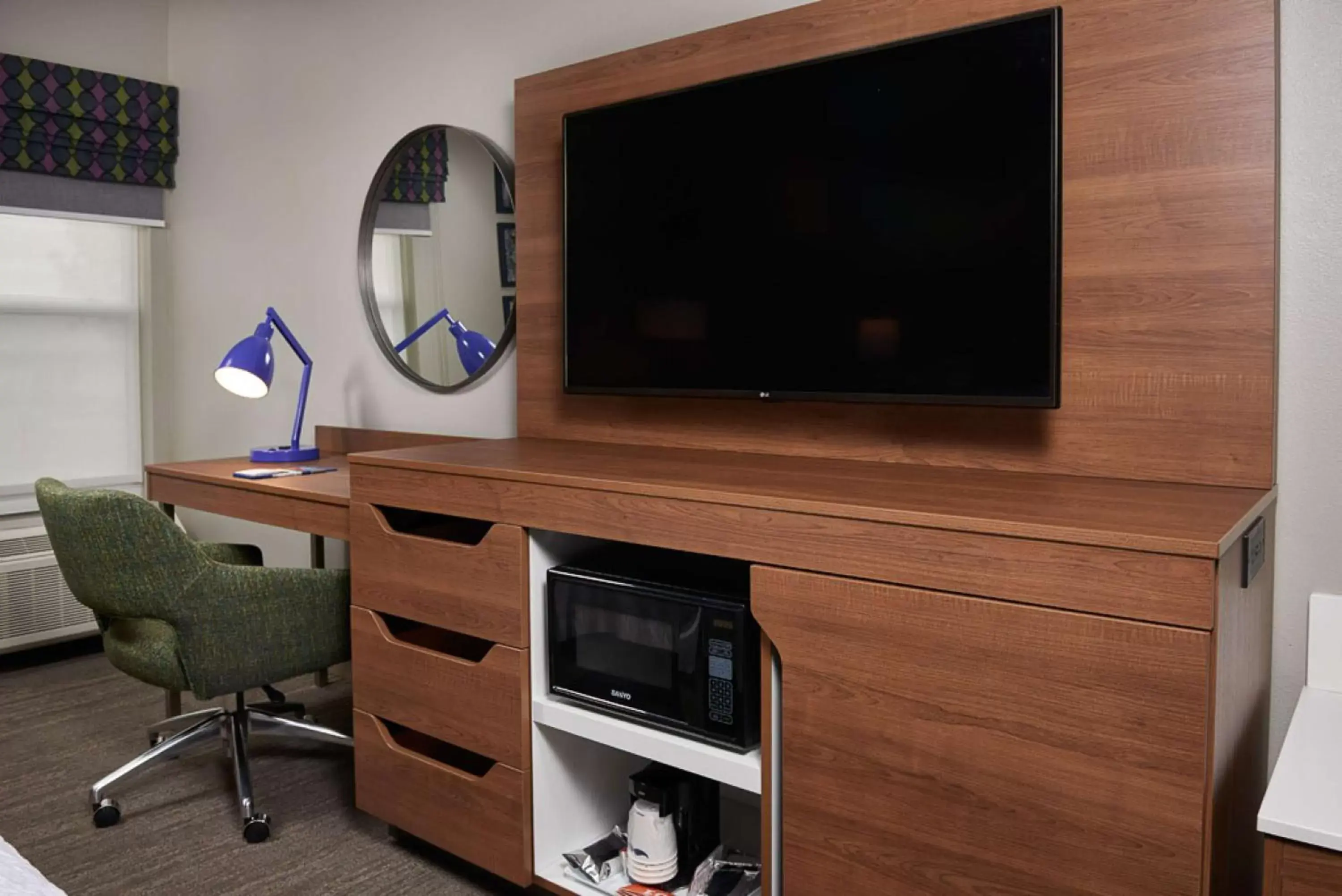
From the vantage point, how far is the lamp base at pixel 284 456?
296cm

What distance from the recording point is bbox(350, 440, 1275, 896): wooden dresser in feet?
3.90

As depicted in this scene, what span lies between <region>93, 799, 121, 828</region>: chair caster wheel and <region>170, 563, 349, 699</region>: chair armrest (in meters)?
0.36

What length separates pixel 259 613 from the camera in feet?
7.35

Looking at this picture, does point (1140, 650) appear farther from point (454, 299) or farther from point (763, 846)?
point (454, 299)

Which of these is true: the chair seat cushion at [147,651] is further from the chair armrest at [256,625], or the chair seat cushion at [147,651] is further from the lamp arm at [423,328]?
the lamp arm at [423,328]

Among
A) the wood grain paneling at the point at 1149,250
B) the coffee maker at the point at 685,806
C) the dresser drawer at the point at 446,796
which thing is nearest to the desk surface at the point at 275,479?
the dresser drawer at the point at 446,796

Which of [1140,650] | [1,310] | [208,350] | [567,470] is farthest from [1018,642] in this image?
[1,310]

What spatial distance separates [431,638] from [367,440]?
1.00 meters

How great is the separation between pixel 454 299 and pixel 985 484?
1.68m

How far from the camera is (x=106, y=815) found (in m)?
2.31

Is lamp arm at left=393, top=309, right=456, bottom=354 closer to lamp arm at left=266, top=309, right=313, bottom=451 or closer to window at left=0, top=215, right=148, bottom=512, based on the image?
lamp arm at left=266, top=309, right=313, bottom=451

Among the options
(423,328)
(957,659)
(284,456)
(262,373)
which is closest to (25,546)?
(284,456)

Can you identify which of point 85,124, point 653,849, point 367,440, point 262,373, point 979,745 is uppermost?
point 85,124

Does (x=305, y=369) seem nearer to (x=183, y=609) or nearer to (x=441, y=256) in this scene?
(x=441, y=256)
